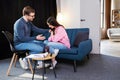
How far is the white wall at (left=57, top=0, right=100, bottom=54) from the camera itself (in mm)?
4994

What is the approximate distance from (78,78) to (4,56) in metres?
2.38

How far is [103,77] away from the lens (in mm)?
3021

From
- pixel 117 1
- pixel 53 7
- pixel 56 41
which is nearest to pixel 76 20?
pixel 53 7

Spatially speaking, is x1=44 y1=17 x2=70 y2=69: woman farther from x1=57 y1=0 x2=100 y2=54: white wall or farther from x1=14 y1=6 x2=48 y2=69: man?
x1=57 y1=0 x2=100 y2=54: white wall

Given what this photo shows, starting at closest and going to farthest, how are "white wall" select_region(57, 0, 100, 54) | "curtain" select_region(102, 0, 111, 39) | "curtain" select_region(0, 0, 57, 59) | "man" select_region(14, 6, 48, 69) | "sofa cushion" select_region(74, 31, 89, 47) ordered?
"man" select_region(14, 6, 48, 69) → "sofa cushion" select_region(74, 31, 89, 47) → "curtain" select_region(0, 0, 57, 59) → "white wall" select_region(57, 0, 100, 54) → "curtain" select_region(102, 0, 111, 39)

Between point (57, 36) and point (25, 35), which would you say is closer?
point (25, 35)

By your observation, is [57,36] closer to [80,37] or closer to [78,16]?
[80,37]

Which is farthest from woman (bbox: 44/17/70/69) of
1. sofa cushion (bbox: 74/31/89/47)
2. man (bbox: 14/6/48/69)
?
sofa cushion (bbox: 74/31/89/47)

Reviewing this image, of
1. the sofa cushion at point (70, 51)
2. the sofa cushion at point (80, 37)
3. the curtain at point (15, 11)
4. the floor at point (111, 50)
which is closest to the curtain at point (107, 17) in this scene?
the floor at point (111, 50)

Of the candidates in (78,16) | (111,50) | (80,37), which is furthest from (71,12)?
(111,50)

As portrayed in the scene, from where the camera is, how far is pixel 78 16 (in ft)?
16.7

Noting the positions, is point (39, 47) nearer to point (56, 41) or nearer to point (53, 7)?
point (56, 41)

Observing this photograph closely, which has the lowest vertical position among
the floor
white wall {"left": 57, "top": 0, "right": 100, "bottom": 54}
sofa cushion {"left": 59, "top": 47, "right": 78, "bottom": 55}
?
the floor

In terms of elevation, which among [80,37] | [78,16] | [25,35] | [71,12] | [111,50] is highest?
[71,12]
